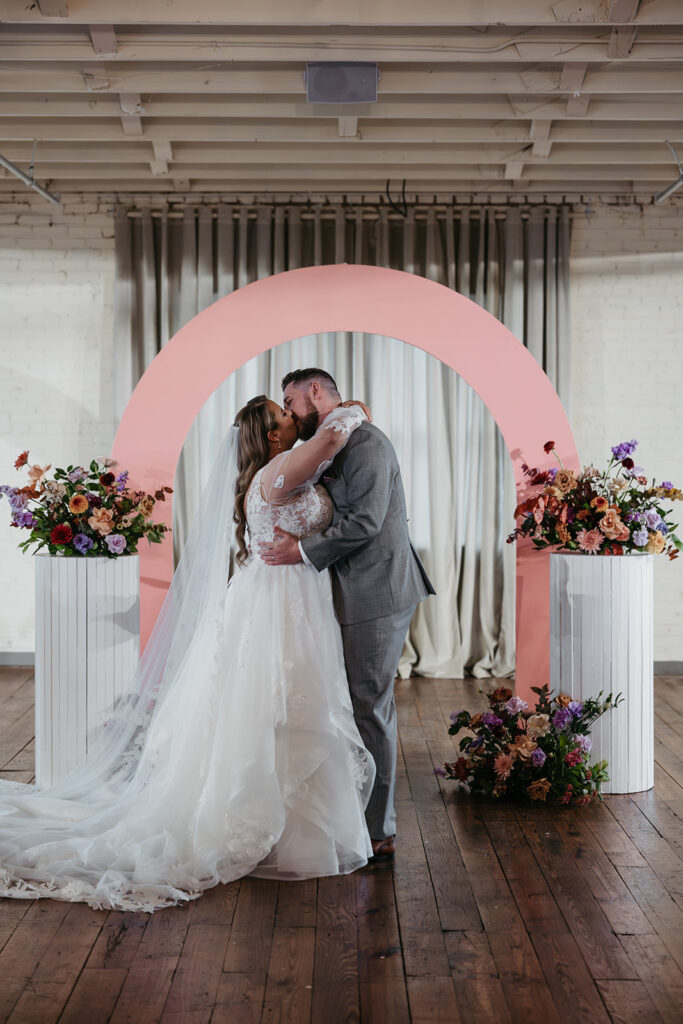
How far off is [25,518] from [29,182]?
2.55 metres

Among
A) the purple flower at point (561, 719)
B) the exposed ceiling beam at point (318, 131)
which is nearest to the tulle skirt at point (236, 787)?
the purple flower at point (561, 719)

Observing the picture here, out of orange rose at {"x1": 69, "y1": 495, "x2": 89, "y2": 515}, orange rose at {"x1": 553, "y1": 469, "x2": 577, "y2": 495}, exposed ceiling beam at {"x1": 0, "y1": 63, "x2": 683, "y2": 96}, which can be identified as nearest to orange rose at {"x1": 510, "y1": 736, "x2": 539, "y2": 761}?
orange rose at {"x1": 553, "y1": 469, "x2": 577, "y2": 495}

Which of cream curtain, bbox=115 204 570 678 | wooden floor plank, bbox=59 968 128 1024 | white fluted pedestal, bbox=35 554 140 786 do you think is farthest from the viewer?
cream curtain, bbox=115 204 570 678

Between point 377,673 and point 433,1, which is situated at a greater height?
point 433,1

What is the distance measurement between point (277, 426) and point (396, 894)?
65.9 inches

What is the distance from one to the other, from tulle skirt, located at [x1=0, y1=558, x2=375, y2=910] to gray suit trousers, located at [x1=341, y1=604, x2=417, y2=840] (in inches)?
2.6

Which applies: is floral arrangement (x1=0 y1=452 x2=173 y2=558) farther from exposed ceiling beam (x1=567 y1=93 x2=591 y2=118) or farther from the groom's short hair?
exposed ceiling beam (x1=567 y1=93 x2=591 y2=118)

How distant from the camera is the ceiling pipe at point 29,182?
5551 mm

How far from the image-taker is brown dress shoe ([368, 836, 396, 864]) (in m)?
3.44

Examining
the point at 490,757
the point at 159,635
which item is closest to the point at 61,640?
the point at 159,635

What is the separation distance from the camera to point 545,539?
15.0 feet

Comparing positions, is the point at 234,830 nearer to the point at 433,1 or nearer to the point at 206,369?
the point at 206,369

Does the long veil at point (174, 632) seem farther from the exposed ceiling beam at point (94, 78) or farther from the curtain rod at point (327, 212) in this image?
the curtain rod at point (327, 212)

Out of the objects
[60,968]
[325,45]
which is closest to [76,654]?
[60,968]
